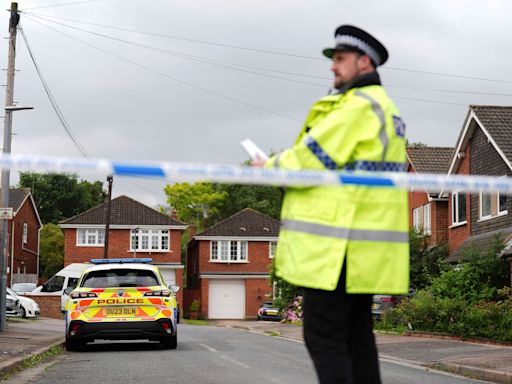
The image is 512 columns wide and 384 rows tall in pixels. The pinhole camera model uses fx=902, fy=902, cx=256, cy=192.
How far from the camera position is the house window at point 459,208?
32.0 meters

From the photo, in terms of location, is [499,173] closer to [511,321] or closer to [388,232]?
[511,321]

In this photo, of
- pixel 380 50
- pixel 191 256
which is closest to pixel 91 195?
pixel 191 256

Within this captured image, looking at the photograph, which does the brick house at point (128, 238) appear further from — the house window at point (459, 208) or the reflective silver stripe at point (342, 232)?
the reflective silver stripe at point (342, 232)

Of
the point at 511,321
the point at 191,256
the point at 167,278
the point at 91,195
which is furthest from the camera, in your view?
the point at 91,195

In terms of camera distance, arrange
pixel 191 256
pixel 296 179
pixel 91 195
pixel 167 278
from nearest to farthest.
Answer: pixel 296 179
pixel 167 278
pixel 191 256
pixel 91 195

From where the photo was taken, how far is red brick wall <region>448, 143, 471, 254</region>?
1215 inches

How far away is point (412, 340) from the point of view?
21453 mm

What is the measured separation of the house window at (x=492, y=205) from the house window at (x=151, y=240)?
34.3m

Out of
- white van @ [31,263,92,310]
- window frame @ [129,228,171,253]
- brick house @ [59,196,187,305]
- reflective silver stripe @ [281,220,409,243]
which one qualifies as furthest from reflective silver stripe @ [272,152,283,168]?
window frame @ [129,228,171,253]

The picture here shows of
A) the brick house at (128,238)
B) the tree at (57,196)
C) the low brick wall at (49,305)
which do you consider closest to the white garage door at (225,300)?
the brick house at (128,238)

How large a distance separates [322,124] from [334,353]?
1062 mm

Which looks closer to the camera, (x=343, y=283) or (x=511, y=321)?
(x=343, y=283)

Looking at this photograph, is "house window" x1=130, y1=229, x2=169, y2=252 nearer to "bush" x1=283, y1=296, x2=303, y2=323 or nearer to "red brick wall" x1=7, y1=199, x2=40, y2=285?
"red brick wall" x1=7, y1=199, x2=40, y2=285

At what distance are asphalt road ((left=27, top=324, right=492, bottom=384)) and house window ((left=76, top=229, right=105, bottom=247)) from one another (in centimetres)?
4469
